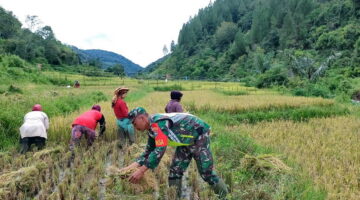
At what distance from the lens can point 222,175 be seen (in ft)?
14.0

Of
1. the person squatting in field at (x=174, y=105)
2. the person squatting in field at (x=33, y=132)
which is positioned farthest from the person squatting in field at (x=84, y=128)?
the person squatting in field at (x=174, y=105)

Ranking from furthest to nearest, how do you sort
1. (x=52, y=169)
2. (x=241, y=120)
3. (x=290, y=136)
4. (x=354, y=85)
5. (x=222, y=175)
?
1. (x=354, y=85)
2. (x=241, y=120)
3. (x=290, y=136)
4. (x=52, y=169)
5. (x=222, y=175)

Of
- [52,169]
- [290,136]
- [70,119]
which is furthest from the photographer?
A: [70,119]

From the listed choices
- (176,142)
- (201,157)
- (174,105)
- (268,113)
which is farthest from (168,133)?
(268,113)

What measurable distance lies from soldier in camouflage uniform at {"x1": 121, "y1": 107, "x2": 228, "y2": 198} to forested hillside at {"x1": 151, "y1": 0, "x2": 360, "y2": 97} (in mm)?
17138

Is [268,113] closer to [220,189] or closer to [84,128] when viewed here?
[84,128]

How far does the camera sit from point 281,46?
5225cm

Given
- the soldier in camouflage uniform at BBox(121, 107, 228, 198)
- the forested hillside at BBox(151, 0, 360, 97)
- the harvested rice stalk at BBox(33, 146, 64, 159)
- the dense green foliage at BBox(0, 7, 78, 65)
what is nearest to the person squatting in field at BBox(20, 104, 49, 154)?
the harvested rice stalk at BBox(33, 146, 64, 159)

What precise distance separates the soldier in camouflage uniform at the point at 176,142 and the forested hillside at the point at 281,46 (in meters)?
17.1

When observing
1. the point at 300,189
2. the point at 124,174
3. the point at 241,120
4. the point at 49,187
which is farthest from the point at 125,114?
the point at 241,120

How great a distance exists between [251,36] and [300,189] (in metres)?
61.3

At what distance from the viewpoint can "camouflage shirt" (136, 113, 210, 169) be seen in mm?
2943

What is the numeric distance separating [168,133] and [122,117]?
11.0ft

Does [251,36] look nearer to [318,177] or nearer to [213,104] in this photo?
[213,104]
